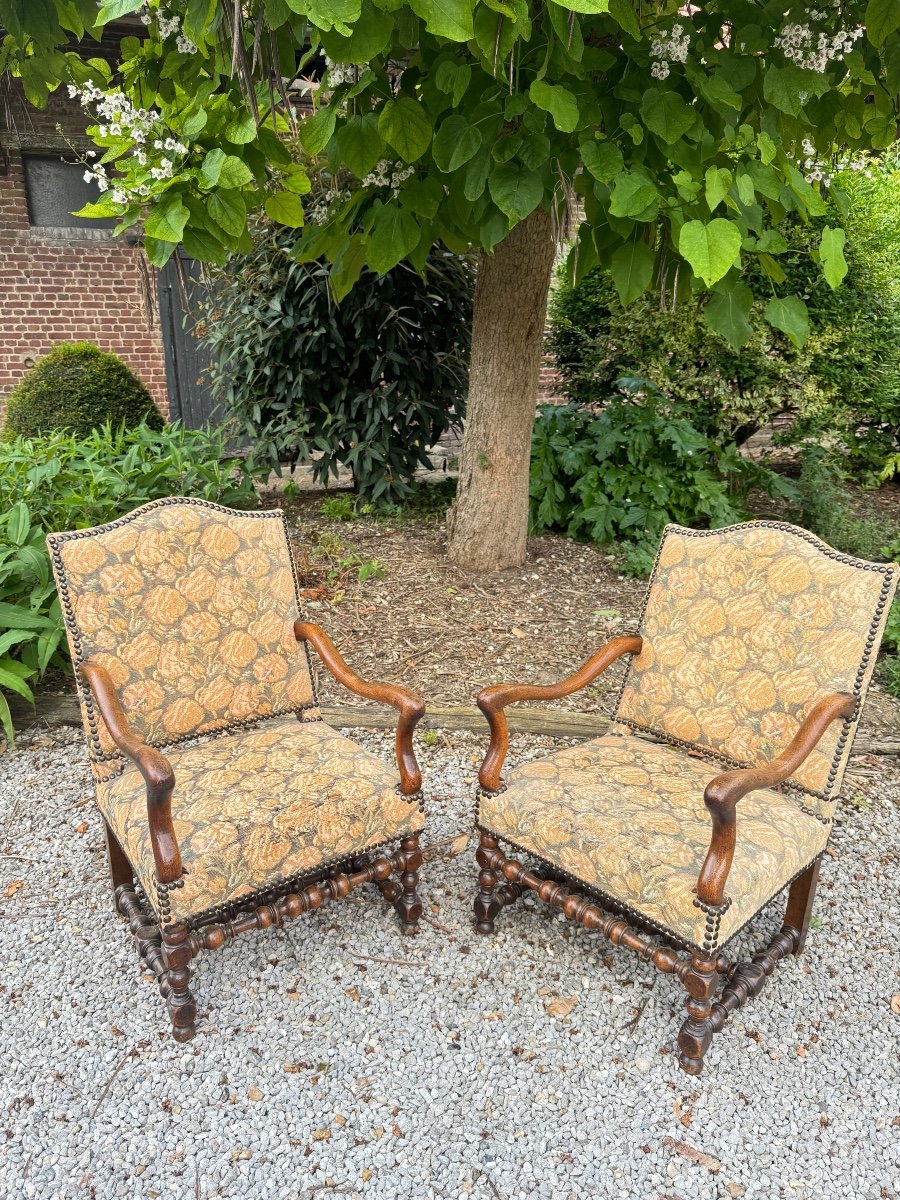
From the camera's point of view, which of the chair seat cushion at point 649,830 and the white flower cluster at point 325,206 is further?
the white flower cluster at point 325,206

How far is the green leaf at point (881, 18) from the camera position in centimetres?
217

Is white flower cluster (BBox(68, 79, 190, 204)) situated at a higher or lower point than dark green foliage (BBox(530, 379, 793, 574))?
higher

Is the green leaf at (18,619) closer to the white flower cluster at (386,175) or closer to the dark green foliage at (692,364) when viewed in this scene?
the white flower cluster at (386,175)

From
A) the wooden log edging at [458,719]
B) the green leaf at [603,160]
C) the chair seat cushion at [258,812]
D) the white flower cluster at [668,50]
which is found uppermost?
the white flower cluster at [668,50]

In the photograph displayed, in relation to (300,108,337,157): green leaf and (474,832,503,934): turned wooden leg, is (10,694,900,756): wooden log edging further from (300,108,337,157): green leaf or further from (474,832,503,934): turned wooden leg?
(300,108,337,157): green leaf

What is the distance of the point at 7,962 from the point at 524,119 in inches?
108

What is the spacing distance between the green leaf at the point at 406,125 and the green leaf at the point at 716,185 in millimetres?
809

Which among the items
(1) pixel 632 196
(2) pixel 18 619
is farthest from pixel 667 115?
(2) pixel 18 619

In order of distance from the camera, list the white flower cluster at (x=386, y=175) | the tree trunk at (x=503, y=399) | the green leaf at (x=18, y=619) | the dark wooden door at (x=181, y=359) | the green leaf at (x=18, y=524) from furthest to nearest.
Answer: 1. the dark wooden door at (x=181, y=359)
2. the tree trunk at (x=503, y=399)
3. the green leaf at (x=18, y=524)
4. the green leaf at (x=18, y=619)
5. the white flower cluster at (x=386, y=175)

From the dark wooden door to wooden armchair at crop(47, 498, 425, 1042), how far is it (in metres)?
5.31

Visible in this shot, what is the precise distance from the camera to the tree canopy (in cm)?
217

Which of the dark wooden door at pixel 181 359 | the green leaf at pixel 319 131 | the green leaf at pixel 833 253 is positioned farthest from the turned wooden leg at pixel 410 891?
the dark wooden door at pixel 181 359

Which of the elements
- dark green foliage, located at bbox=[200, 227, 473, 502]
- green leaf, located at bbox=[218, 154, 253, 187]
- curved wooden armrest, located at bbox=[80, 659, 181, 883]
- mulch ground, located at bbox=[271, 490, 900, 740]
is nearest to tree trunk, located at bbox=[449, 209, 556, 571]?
mulch ground, located at bbox=[271, 490, 900, 740]

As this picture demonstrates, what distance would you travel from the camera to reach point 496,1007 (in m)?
2.23
